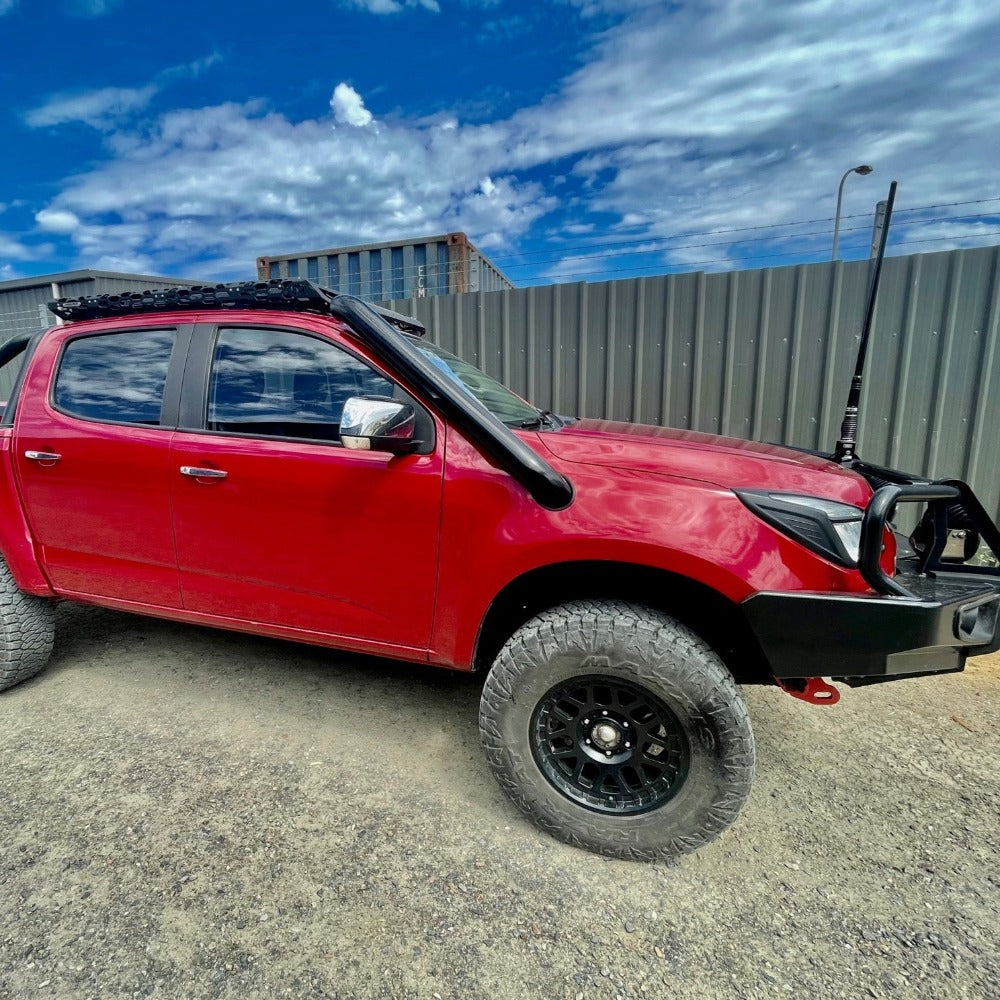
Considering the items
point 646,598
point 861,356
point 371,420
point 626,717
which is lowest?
point 626,717

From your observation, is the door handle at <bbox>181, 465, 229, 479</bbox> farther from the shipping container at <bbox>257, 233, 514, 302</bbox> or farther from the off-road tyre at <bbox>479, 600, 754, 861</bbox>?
the shipping container at <bbox>257, 233, 514, 302</bbox>

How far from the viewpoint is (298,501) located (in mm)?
2178

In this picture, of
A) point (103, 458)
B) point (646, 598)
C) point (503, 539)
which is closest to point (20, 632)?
point (103, 458)

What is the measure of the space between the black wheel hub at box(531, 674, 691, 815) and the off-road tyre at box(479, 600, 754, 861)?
1cm

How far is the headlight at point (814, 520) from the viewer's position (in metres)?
1.72

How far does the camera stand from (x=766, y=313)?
182 inches

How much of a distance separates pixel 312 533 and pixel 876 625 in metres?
1.90

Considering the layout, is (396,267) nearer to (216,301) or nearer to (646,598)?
(216,301)

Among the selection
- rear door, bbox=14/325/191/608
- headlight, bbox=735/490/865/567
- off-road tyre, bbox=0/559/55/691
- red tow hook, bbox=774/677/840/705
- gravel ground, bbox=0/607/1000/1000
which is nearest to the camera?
gravel ground, bbox=0/607/1000/1000

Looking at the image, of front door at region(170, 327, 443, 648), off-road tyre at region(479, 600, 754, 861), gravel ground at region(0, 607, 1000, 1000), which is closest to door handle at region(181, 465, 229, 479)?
front door at region(170, 327, 443, 648)

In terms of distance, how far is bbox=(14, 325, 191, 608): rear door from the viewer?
244 centimetres

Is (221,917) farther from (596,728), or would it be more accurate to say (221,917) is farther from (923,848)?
(923,848)

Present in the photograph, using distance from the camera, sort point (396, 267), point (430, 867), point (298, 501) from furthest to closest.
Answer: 1. point (396, 267)
2. point (298, 501)
3. point (430, 867)

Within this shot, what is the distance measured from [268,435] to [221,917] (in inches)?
62.7
